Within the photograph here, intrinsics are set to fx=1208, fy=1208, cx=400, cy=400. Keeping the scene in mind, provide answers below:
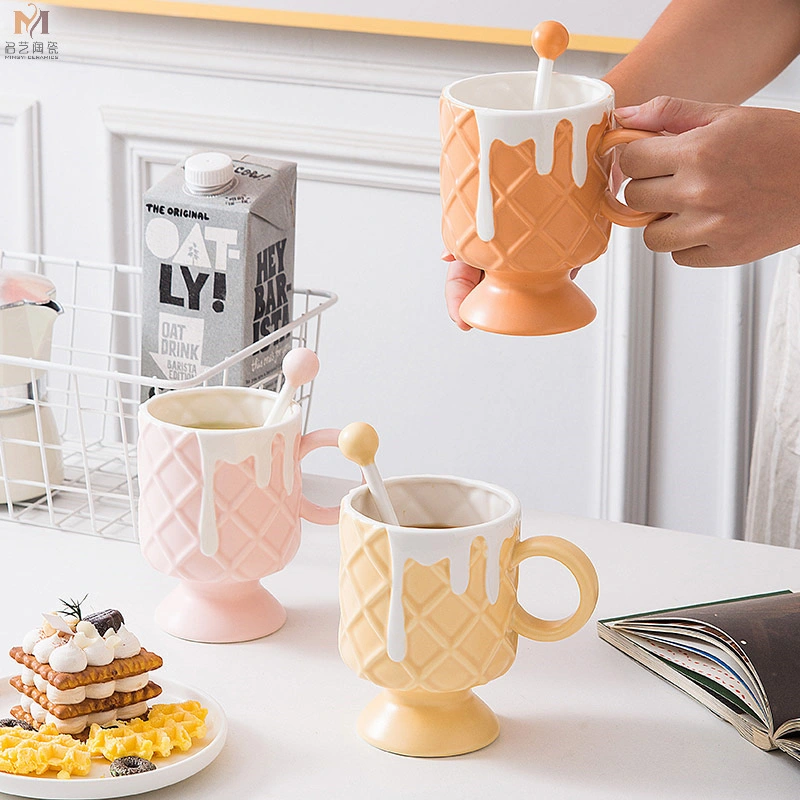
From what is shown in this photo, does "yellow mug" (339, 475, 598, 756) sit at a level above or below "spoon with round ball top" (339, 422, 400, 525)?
below

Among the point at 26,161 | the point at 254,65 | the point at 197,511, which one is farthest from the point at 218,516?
the point at 26,161

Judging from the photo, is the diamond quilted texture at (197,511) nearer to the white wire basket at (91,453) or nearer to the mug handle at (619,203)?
the white wire basket at (91,453)

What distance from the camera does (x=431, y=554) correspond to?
1.91 feet

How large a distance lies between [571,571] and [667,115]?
268 millimetres

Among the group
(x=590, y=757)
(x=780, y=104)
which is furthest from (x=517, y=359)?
(x=590, y=757)

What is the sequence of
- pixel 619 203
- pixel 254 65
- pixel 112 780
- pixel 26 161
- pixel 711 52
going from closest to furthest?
pixel 112 780 → pixel 619 203 → pixel 711 52 → pixel 254 65 → pixel 26 161

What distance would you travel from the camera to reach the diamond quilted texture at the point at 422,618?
0.59 m

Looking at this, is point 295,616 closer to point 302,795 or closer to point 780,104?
point 302,795

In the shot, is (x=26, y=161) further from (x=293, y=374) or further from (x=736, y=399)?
(x=293, y=374)

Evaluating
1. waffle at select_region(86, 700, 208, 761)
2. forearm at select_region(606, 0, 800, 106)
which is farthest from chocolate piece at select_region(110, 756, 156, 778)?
forearm at select_region(606, 0, 800, 106)

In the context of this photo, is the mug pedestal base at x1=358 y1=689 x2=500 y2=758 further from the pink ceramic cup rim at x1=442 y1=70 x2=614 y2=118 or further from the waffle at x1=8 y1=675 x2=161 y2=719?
the pink ceramic cup rim at x1=442 y1=70 x2=614 y2=118

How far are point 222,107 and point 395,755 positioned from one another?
1.24 meters

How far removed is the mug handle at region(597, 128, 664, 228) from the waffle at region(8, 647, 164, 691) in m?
0.34

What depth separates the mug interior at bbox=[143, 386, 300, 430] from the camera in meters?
0.77
